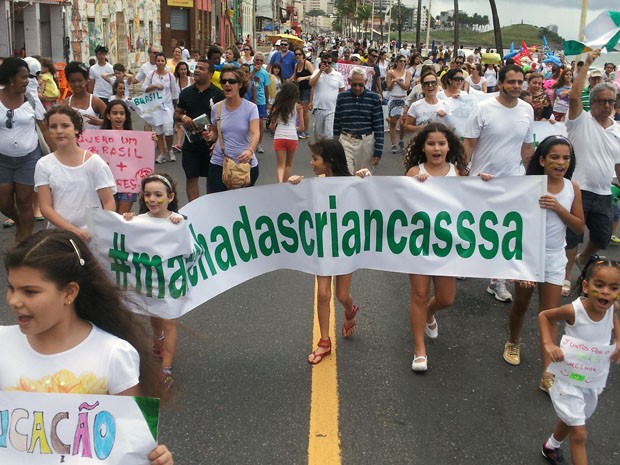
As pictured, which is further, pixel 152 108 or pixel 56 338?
pixel 152 108

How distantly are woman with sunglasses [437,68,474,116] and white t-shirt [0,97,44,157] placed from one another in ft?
14.9

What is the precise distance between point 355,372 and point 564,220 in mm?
1663

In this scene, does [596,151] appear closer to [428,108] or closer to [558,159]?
[558,159]

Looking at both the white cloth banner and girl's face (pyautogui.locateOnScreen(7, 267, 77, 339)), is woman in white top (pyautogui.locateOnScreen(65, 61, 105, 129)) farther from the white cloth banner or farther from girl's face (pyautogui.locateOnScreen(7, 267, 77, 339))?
girl's face (pyautogui.locateOnScreen(7, 267, 77, 339))

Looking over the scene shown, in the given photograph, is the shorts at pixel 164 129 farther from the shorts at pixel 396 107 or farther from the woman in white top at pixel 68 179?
the woman in white top at pixel 68 179

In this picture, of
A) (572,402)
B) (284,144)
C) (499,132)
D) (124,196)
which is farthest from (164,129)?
(572,402)

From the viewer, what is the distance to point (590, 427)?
3922 mm

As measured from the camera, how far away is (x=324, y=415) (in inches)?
A: 154

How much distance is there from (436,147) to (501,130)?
1327 mm

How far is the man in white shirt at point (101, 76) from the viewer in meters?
12.8

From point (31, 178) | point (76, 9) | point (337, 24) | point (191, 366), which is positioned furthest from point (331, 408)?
point (337, 24)

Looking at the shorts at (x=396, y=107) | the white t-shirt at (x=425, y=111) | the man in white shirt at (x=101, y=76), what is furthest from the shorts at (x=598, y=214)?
the man in white shirt at (x=101, y=76)

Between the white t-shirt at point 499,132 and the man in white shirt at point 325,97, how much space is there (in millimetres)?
5250

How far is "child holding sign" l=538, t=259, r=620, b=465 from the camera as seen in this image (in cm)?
331
